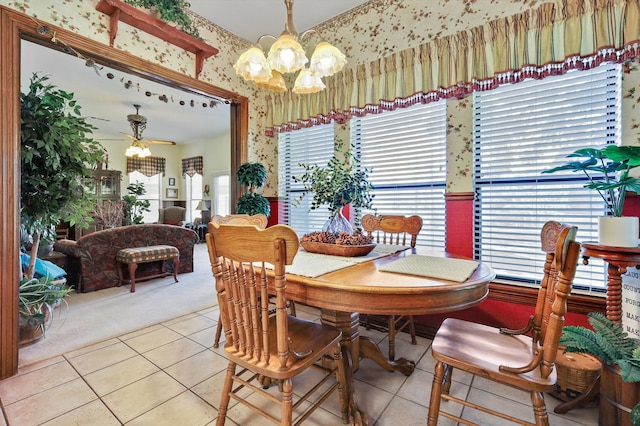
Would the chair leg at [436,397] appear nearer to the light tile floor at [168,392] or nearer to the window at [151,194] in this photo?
the light tile floor at [168,392]

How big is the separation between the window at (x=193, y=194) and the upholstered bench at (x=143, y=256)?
15.3ft

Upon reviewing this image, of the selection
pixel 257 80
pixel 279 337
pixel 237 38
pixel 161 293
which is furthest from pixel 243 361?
pixel 237 38

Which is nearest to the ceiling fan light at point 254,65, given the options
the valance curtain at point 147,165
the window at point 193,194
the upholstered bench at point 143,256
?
the upholstered bench at point 143,256

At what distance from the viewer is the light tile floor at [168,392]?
4.77 ft

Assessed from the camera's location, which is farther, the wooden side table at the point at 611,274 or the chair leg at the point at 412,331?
the chair leg at the point at 412,331

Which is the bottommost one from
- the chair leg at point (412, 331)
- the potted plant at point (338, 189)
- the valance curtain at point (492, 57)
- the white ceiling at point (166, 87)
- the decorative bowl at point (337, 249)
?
the chair leg at point (412, 331)

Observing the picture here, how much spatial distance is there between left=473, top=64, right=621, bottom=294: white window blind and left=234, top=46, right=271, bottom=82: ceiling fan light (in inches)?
64.9

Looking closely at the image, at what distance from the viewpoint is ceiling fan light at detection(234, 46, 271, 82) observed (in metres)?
1.67

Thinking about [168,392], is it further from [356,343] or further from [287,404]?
[356,343]

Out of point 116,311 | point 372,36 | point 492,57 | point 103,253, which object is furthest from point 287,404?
point 103,253

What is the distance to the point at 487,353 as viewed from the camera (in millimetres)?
1229

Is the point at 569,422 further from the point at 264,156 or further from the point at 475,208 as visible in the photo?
the point at 264,156

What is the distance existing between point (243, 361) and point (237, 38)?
338 centimetres

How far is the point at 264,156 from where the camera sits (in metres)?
3.51
